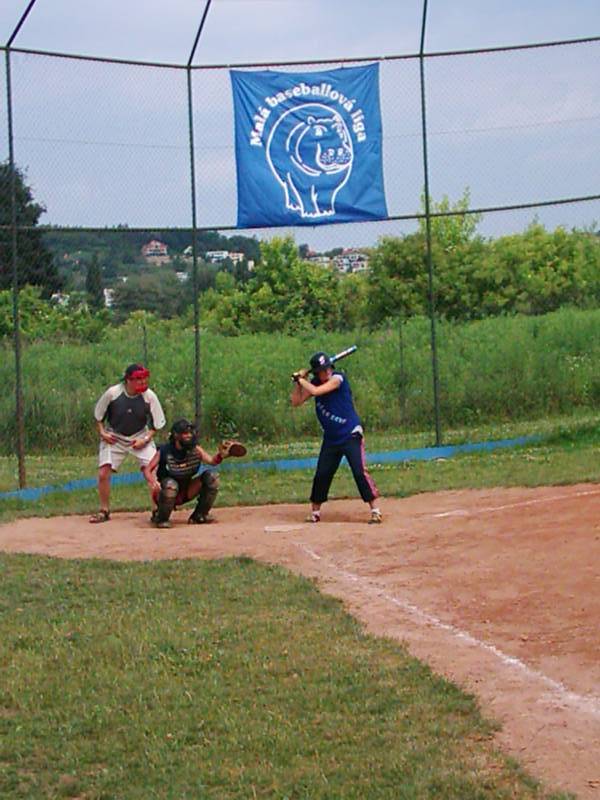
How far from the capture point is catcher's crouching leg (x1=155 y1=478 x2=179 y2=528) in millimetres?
12945

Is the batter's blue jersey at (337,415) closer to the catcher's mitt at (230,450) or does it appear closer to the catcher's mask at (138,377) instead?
the catcher's mitt at (230,450)

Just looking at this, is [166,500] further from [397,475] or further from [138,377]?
[397,475]

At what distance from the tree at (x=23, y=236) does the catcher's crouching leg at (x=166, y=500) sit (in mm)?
4280

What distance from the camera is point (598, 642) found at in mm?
7691

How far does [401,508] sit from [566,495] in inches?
60.6

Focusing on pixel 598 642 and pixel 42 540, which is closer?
pixel 598 642

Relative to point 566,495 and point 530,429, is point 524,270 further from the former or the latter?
point 566,495

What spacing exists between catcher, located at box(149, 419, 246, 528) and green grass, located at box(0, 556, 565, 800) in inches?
122

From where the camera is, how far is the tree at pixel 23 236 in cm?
1636

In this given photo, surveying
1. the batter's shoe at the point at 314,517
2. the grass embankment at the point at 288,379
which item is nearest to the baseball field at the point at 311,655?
the batter's shoe at the point at 314,517

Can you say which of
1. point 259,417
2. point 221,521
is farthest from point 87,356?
point 221,521

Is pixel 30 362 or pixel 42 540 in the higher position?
pixel 30 362

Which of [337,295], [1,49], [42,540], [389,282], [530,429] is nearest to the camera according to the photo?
[42,540]

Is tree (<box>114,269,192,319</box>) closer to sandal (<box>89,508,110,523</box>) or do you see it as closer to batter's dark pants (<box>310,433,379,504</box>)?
sandal (<box>89,508,110,523</box>)
